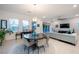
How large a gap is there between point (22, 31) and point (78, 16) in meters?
2.32

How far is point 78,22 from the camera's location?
3.26 metres

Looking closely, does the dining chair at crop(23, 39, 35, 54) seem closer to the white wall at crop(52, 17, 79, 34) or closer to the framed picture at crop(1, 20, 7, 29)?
the framed picture at crop(1, 20, 7, 29)

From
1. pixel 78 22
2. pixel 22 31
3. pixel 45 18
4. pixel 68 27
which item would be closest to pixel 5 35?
pixel 22 31

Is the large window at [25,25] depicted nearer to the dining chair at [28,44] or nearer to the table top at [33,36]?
the table top at [33,36]

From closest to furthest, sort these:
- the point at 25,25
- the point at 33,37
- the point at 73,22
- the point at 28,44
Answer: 1. the point at 73,22
2. the point at 25,25
3. the point at 28,44
4. the point at 33,37

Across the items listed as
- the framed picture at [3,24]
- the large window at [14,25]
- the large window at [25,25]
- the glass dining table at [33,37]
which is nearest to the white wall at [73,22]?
the glass dining table at [33,37]

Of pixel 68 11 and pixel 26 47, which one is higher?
pixel 68 11

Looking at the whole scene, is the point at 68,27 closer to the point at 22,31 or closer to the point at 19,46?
the point at 22,31

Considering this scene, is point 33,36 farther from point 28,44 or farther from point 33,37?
point 28,44

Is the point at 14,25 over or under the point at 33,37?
over

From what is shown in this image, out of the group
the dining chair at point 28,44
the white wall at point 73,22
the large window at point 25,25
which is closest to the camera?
the white wall at point 73,22

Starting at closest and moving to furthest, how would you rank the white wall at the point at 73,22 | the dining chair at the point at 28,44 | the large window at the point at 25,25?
the white wall at the point at 73,22
the large window at the point at 25,25
the dining chair at the point at 28,44

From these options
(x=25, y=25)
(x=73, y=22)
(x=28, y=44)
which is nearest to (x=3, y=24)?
(x=25, y=25)
